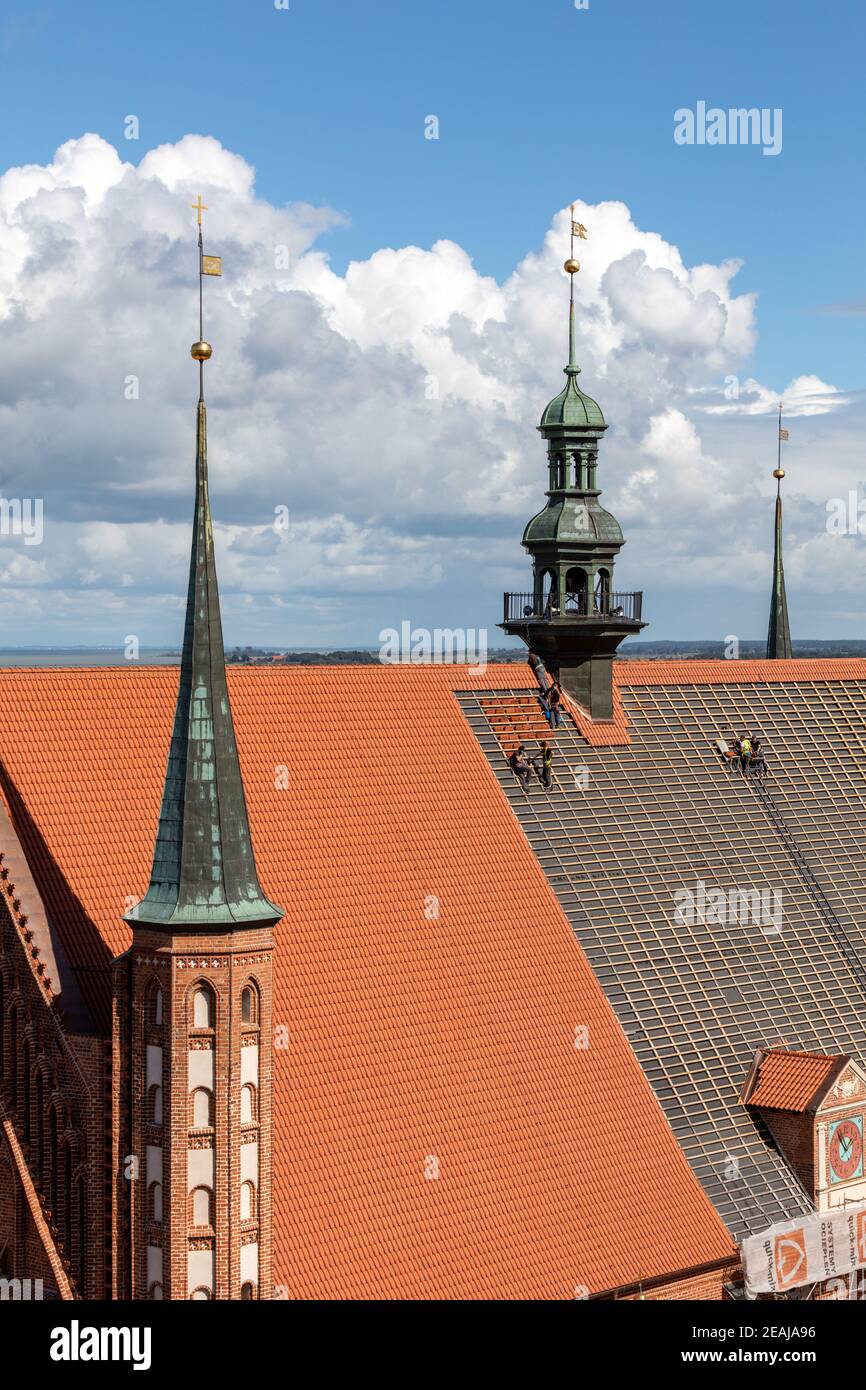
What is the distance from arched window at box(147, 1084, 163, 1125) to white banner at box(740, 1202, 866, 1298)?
529 inches

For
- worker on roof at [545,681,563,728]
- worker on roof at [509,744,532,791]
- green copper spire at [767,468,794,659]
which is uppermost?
green copper spire at [767,468,794,659]

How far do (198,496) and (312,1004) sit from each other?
9.91m

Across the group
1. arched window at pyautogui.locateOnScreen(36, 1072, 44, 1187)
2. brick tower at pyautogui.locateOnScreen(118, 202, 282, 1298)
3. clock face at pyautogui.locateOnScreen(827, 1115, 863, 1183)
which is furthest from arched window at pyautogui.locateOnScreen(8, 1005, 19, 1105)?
clock face at pyautogui.locateOnScreen(827, 1115, 863, 1183)

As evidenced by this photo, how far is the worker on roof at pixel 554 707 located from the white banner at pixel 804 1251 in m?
13.0

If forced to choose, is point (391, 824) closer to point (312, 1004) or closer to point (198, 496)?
point (312, 1004)

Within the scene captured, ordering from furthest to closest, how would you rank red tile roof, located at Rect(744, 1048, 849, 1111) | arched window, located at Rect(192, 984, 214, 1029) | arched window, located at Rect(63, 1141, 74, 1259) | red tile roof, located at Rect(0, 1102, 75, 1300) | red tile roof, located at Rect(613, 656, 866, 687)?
red tile roof, located at Rect(613, 656, 866, 687), red tile roof, located at Rect(744, 1048, 849, 1111), arched window, located at Rect(63, 1141, 74, 1259), red tile roof, located at Rect(0, 1102, 75, 1300), arched window, located at Rect(192, 984, 214, 1029)

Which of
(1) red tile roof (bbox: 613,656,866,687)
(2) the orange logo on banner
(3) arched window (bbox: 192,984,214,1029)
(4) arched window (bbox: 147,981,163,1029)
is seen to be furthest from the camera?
(1) red tile roof (bbox: 613,656,866,687)

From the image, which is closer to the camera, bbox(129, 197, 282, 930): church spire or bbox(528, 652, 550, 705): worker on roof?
bbox(129, 197, 282, 930): church spire

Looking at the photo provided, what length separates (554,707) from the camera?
146 ft

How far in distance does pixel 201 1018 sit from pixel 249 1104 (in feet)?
4.94

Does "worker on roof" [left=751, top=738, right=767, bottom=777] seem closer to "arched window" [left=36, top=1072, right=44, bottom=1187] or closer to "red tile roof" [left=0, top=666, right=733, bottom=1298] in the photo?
"red tile roof" [left=0, top=666, right=733, bottom=1298]

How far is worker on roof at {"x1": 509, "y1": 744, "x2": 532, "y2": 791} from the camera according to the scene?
4166 cm

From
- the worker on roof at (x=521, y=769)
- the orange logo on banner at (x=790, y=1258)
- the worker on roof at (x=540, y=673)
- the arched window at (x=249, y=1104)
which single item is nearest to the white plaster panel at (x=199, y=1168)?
the arched window at (x=249, y=1104)

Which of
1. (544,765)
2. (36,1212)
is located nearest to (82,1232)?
(36,1212)
